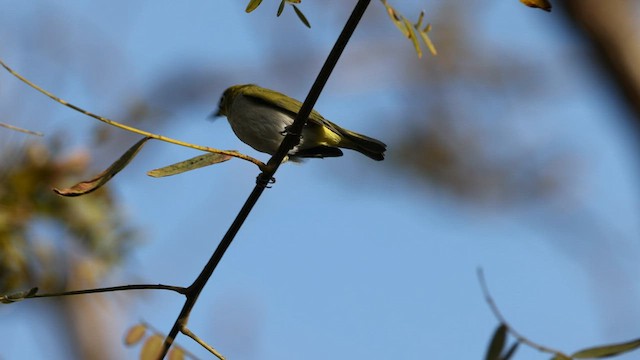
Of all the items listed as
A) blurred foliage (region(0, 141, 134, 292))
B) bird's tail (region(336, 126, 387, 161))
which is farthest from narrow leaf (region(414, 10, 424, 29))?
blurred foliage (region(0, 141, 134, 292))

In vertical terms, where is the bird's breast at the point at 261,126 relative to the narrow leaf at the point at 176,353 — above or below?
below

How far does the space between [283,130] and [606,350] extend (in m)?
1.88

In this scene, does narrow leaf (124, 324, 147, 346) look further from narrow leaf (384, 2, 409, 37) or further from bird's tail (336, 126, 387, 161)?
bird's tail (336, 126, 387, 161)

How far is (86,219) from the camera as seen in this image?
318 centimetres

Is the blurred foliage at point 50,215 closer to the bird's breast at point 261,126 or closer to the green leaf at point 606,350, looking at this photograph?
the bird's breast at point 261,126

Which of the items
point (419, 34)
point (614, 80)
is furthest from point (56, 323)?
point (419, 34)

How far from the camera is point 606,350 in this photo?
132 centimetres

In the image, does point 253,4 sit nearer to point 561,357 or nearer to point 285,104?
point 561,357

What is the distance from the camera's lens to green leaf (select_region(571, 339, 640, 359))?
129 centimetres

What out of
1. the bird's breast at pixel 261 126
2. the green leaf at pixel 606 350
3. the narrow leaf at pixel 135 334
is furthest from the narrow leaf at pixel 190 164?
the bird's breast at pixel 261 126

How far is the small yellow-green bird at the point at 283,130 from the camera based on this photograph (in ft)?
9.95

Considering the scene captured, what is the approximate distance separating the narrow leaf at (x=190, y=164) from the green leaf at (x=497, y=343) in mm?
608

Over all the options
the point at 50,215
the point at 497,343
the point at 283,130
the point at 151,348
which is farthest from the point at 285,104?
the point at 497,343

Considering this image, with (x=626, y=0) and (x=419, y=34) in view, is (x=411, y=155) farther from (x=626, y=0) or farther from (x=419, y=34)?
(x=419, y=34)
